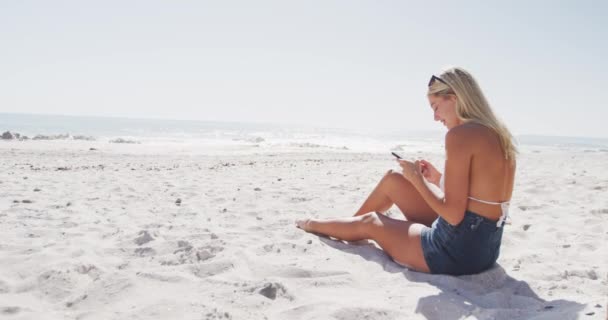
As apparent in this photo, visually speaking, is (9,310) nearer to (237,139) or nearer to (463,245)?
(463,245)

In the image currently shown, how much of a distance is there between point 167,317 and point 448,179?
5.76ft

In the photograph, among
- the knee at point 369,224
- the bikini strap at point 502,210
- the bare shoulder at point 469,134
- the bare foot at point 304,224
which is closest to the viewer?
the bare shoulder at point 469,134

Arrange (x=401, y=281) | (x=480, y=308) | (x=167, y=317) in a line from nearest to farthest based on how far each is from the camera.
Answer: (x=167, y=317)
(x=480, y=308)
(x=401, y=281)

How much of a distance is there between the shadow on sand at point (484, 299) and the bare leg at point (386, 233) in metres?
0.08

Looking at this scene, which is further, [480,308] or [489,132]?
[489,132]

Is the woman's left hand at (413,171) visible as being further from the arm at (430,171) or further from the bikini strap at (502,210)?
the arm at (430,171)

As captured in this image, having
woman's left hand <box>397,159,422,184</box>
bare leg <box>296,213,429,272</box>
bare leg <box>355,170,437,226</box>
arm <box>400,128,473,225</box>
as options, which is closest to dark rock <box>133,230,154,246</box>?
bare leg <box>296,213,429,272</box>

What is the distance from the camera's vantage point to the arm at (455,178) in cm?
259

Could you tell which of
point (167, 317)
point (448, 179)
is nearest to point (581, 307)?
point (448, 179)

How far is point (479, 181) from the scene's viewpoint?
2.66 meters

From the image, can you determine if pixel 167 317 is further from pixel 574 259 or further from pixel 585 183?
pixel 585 183

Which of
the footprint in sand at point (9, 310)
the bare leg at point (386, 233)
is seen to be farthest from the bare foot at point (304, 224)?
the footprint in sand at point (9, 310)

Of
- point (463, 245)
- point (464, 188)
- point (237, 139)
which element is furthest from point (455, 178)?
point (237, 139)

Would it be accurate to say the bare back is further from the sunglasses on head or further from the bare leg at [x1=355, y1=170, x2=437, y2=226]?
the bare leg at [x1=355, y1=170, x2=437, y2=226]
